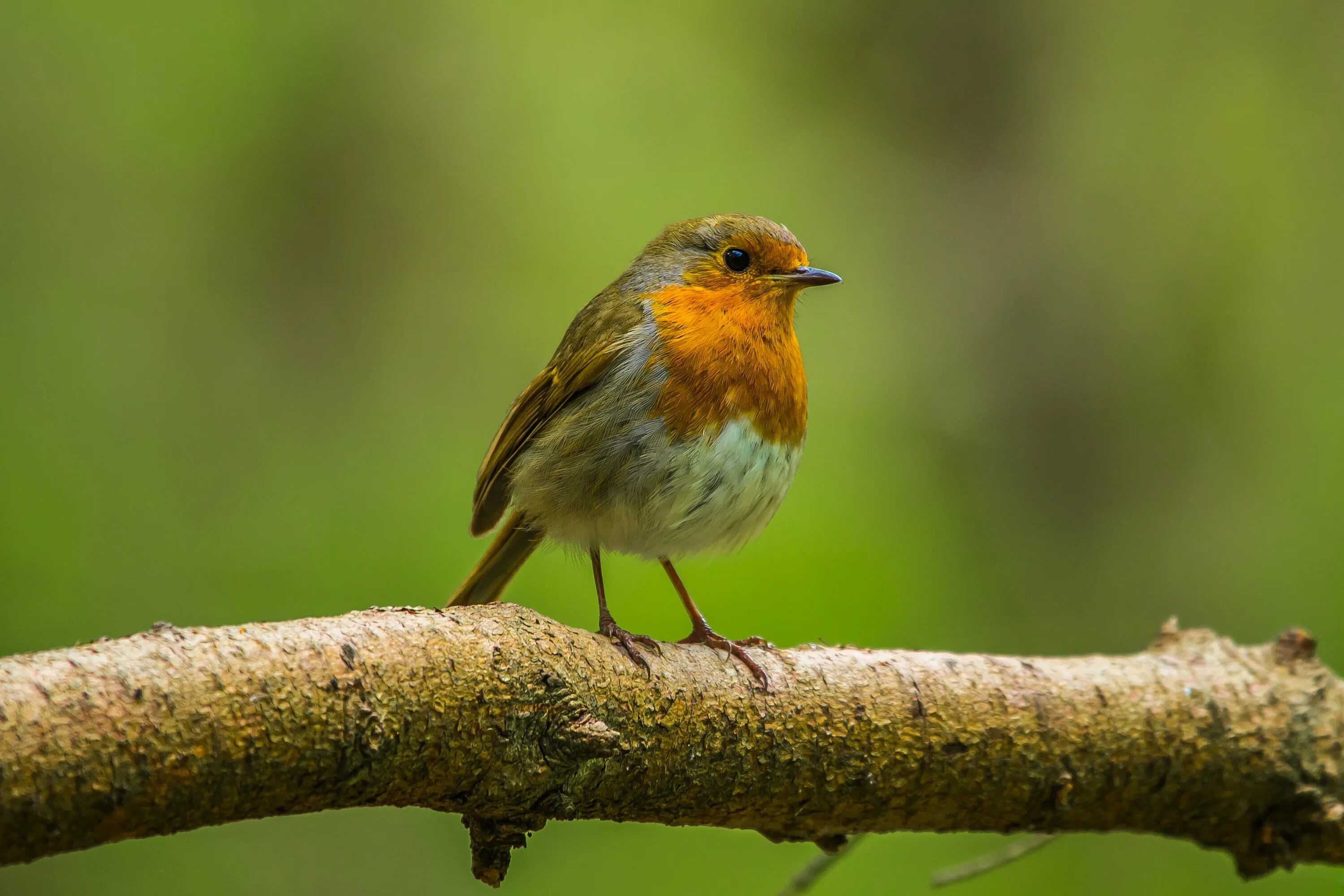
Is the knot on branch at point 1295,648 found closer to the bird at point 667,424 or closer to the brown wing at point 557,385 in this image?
the bird at point 667,424

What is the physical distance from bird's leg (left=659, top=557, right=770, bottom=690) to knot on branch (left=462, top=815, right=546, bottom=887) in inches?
26.6

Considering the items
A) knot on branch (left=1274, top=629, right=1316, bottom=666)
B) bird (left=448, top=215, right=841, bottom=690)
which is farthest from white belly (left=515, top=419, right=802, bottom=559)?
knot on branch (left=1274, top=629, right=1316, bottom=666)

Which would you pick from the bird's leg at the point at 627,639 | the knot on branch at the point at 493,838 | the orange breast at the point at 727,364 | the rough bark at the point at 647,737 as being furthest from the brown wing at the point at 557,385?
the knot on branch at the point at 493,838

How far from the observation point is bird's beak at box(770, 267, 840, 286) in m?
3.79

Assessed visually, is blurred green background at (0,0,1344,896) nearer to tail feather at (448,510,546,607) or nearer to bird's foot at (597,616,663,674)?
tail feather at (448,510,546,607)

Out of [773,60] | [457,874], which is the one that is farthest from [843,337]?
[457,874]

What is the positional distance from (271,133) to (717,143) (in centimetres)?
227

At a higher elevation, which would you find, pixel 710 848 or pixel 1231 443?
pixel 1231 443

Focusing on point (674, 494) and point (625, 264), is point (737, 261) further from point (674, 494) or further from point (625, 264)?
point (625, 264)

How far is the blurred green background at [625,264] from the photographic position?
4.57 m

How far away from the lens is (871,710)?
2797 mm

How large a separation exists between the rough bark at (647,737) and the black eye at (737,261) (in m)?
1.40

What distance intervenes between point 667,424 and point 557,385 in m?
0.47

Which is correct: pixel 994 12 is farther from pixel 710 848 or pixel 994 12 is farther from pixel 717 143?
pixel 710 848
